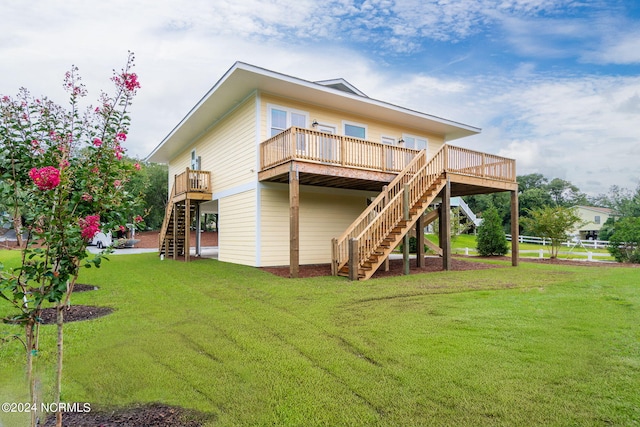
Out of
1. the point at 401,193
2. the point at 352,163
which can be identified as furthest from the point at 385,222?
the point at 352,163

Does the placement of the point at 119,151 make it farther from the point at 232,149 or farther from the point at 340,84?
the point at 340,84

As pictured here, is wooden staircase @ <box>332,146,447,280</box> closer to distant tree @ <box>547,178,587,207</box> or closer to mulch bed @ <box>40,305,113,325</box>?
mulch bed @ <box>40,305,113,325</box>

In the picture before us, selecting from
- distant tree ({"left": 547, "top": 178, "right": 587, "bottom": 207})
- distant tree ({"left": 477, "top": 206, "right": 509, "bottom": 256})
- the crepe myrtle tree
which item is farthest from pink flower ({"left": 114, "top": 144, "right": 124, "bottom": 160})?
distant tree ({"left": 547, "top": 178, "right": 587, "bottom": 207})

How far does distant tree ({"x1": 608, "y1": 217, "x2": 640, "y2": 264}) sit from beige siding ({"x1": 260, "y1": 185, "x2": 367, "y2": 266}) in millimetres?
12262

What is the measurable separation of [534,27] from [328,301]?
39.3 feet

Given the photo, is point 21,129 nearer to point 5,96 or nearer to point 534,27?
point 5,96

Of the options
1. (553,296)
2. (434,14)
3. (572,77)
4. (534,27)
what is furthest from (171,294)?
(572,77)

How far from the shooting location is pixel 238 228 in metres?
14.0

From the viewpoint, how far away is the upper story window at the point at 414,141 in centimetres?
1673

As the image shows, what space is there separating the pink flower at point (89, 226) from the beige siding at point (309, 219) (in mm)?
10241

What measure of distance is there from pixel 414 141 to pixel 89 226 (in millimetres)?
16440

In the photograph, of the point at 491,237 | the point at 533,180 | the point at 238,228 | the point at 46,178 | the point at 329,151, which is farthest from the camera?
the point at 533,180

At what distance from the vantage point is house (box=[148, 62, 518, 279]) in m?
10.4

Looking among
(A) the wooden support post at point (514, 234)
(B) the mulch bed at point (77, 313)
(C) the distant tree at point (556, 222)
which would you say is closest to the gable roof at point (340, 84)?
(A) the wooden support post at point (514, 234)
